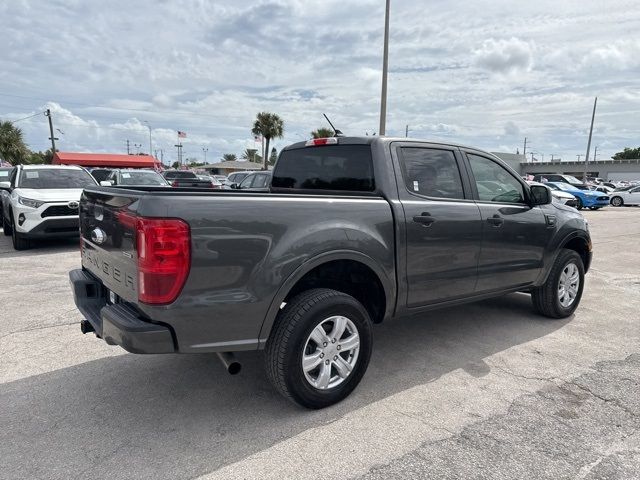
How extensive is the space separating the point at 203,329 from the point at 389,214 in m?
1.54

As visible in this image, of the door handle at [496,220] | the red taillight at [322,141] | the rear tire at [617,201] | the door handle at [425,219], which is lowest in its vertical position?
the rear tire at [617,201]

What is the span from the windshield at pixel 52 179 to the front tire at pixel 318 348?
792 centimetres

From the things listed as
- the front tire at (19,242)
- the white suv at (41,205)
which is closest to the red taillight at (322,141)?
the white suv at (41,205)

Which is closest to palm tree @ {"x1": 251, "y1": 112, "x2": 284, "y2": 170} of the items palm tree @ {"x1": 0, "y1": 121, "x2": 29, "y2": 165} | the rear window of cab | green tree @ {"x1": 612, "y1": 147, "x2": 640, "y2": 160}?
palm tree @ {"x1": 0, "y1": 121, "x2": 29, "y2": 165}

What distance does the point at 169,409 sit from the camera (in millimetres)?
3090

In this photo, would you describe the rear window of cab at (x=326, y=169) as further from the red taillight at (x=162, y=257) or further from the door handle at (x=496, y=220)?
the red taillight at (x=162, y=257)

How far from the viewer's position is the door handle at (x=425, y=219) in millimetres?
3506

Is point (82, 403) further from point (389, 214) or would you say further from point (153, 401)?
point (389, 214)

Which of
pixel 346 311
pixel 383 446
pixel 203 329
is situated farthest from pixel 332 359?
pixel 203 329

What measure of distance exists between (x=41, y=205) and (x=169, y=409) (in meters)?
6.89

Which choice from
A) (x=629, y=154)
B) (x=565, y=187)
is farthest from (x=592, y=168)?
(x=565, y=187)

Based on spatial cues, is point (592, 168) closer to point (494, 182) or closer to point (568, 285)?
point (568, 285)

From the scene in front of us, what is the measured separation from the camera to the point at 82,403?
314 cm

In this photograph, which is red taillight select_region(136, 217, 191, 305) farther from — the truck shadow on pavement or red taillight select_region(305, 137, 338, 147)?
red taillight select_region(305, 137, 338, 147)
